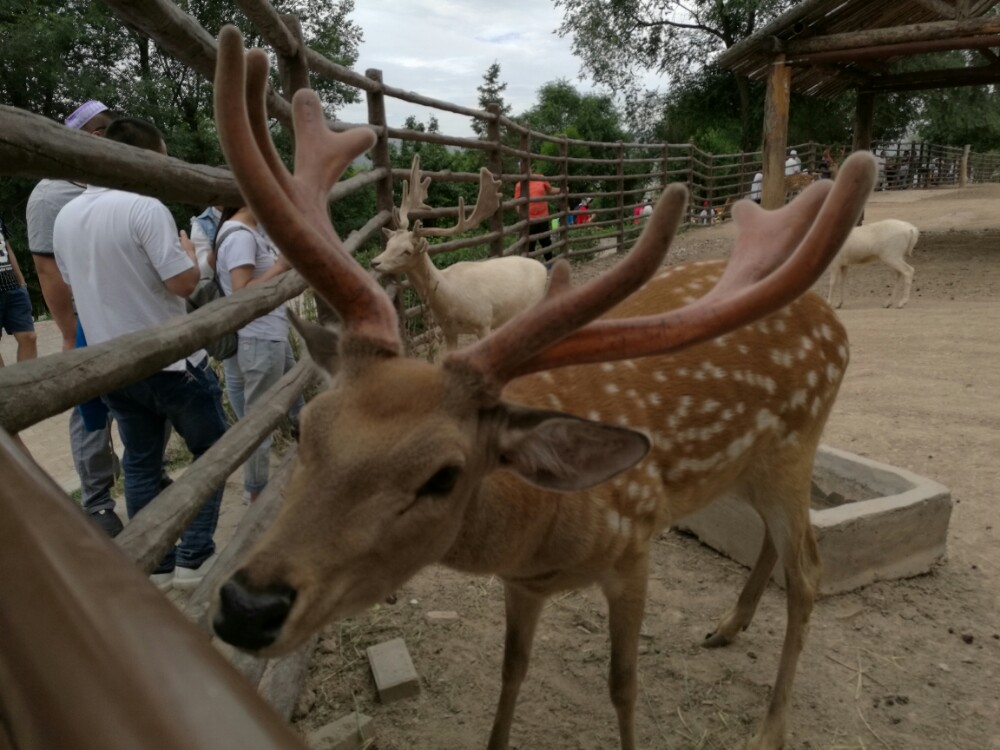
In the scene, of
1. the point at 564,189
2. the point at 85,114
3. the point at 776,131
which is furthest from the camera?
the point at 564,189

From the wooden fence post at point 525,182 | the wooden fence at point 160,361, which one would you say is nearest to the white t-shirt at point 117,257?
the wooden fence at point 160,361

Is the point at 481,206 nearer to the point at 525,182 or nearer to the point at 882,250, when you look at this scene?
the point at 525,182

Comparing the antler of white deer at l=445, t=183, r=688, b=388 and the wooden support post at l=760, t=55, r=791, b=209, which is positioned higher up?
the wooden support post at l=760, t=55, r=791, b=209

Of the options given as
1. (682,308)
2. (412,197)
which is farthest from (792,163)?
(682,308)

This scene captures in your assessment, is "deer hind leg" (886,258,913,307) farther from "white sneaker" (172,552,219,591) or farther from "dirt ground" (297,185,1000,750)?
"white sneaker" (172,552,219,591)

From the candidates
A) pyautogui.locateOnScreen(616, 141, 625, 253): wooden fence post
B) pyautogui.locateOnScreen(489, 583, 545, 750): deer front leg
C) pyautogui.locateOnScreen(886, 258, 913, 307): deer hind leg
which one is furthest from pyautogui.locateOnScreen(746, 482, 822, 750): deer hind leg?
pyautogui.locateOnScreen(616, 141, 625, 253): wooden fence post

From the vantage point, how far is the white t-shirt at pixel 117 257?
2809 mm

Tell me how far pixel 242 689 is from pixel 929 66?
28.0m

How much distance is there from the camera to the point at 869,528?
3.02 metres

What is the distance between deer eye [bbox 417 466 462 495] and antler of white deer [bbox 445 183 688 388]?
218 mm

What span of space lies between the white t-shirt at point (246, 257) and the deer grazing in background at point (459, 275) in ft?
6.57

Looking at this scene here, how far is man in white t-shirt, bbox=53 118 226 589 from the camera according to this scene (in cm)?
281

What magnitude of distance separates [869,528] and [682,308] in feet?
6.45

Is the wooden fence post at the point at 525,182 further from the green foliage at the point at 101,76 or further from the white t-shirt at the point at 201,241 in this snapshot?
the green foliage at the point at 101,76
